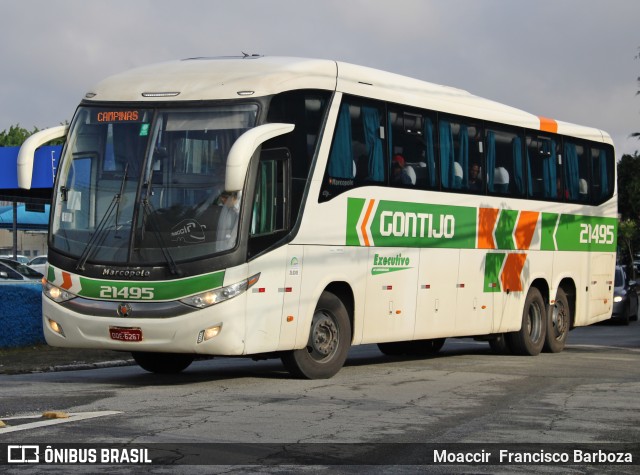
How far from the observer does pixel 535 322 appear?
70.6ft

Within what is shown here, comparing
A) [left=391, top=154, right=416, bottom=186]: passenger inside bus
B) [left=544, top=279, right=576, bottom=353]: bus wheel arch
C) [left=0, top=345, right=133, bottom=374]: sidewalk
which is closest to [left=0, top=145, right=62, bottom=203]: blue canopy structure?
[left=0, top=345, right=133, bottom=374]: sidewalk

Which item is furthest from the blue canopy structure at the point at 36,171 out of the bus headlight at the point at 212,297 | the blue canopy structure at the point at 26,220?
the bus headlight at the point at 212,297

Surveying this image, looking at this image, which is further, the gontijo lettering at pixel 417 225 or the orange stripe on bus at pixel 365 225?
the gontijo lettering at pixel 417 225

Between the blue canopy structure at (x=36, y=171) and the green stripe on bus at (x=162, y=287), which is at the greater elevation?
the blue canopy structure at (x=36, y=171)

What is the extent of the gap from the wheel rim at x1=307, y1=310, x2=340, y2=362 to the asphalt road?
0.36m

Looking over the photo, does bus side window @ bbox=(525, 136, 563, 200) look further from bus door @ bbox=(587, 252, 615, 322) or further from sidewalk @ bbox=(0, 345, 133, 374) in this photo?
sidewalk @ bbox=(0, 345, 133, 374)

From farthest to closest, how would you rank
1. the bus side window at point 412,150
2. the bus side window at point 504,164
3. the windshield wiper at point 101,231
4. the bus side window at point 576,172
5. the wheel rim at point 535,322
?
the bus side window at point 576,172
the wheel rim at point 535,322
the bus side window at point 504,164
the bus side window at point 412,150
the windshield wiper at point 101,231

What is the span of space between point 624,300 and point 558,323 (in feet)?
43.0

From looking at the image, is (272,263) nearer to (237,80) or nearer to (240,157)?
(240,157)

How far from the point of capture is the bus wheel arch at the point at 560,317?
72.3 ft

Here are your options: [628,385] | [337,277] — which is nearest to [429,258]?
[337,277]

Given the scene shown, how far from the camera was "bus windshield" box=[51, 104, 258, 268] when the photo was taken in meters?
14.0

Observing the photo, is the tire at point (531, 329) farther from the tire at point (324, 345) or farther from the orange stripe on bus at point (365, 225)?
the tire at point (324, 345)

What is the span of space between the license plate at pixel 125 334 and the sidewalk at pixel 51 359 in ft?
14.5
